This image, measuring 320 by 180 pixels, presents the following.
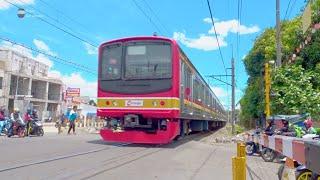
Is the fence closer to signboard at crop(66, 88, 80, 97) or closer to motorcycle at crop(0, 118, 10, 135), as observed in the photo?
motorcycle at crop(0, 118, 10, 135)

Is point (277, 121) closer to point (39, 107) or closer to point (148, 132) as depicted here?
point (148, 132)

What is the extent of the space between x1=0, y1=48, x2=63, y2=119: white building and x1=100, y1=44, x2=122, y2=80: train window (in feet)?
152

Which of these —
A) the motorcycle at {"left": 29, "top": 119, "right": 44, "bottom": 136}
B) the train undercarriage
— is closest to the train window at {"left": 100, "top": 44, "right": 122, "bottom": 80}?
the train undercarriage

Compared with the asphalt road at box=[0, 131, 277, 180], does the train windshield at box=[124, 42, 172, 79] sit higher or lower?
higher

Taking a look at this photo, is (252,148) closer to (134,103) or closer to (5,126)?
(134,103)

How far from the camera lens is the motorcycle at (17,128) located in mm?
24191

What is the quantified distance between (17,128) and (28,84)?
55.4 meters

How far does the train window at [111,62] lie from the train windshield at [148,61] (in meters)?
0.32

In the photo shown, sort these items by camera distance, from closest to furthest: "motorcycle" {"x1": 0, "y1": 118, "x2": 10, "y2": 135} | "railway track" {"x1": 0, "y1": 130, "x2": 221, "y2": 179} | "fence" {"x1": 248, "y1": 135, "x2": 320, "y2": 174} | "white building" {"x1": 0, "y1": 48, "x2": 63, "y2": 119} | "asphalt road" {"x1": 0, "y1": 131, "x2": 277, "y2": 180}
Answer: "fence" {"x1": 248, "y1": 135, "x2": 320, "y2": 174} → "railway track" {"x1": 0, "y1": 130, "x2": 221, "y2": 179} → "asphalt road" {"x1": 0, "y1": 131, "x2": 277, "y2": 180} → "motorcycle" {"x1": 0, "y1": 118, "x2": 10, "y2": 135} → "white building" {"x1": 0, "y1": 48, "x2": 63, "y2": 119}

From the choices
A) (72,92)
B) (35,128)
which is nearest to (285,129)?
(35,128)

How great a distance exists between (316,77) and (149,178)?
17223 millimetres

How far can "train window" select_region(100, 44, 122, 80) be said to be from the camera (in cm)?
1816

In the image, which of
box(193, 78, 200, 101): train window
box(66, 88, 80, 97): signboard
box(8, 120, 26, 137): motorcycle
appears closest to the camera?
box(193, 78, 200, 101): train window

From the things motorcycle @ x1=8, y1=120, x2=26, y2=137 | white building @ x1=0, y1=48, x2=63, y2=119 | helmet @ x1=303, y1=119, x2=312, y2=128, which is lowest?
motorcycle @ x1=8, y1=120, x2=26, y2=137
